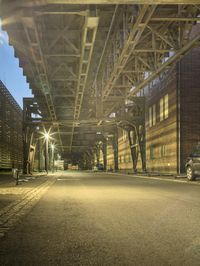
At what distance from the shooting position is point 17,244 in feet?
18.2

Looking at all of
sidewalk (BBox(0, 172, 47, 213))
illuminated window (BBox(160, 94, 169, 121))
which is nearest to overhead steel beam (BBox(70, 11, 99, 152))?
sidewalk (BBox(0, 172, 47, 213))

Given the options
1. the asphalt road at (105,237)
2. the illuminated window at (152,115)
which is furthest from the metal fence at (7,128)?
the asphalt road at (105,237)

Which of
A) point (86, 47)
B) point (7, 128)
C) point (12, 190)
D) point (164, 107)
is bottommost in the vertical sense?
point (12, 190)

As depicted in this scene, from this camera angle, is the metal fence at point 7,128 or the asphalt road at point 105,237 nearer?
the asphalt road at point 105,237

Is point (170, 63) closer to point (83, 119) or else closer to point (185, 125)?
point (185, 125)

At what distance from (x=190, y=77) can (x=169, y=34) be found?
11.7 meters

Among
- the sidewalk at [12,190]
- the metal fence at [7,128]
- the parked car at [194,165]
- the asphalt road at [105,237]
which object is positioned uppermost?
the metal fence at [7,128]

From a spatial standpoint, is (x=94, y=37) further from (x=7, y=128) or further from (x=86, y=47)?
(x=7, y=128)

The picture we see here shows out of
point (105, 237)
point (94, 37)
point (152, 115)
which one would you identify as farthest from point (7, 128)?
point (105, 237)

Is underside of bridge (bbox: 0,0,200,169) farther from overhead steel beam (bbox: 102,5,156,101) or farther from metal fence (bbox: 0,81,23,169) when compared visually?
metal fence (bbox: 0,81,23,169)

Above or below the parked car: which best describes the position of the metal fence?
above

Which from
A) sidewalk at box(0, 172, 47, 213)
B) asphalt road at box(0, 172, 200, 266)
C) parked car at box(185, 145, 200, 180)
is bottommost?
sidewalk at box(0, 172, 47, 213)

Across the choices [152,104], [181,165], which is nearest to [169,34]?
[181,165]

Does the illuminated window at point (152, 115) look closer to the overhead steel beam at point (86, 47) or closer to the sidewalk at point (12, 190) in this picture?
the overhead steel beam at point (86, 47)
